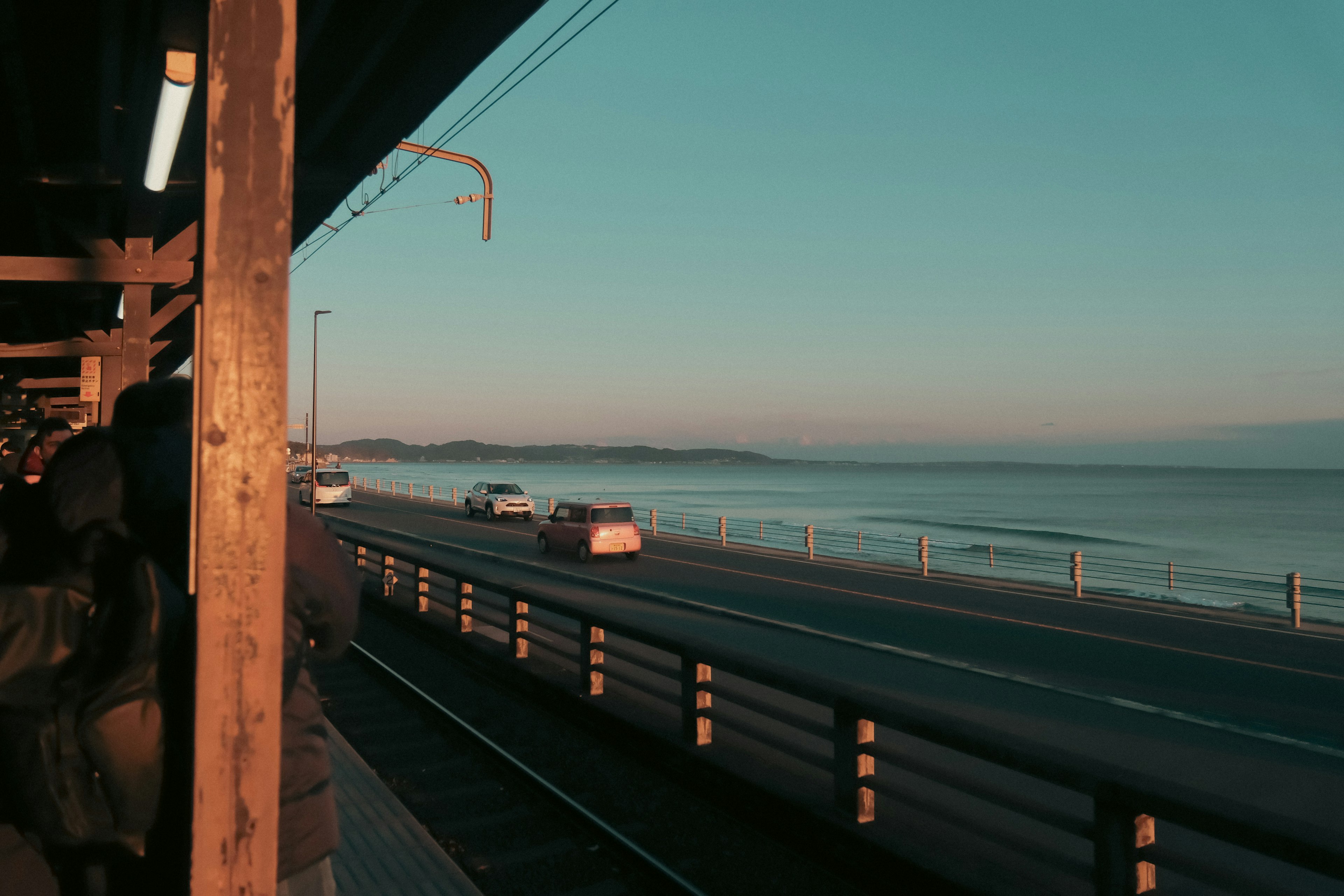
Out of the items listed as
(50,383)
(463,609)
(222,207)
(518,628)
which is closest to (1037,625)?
(463,609)

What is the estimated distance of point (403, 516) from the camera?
42438 mm

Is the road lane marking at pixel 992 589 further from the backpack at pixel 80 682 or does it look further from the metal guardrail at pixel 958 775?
the backpack at pixel 80 682

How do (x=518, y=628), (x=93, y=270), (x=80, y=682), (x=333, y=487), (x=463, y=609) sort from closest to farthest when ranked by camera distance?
1. (x=80, y=682)
2. (x=93, y=270)
3. (x=518, y=628)
4. (x=463, y=609)
5. (x=333, y=487)

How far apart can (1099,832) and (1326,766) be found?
20.1 feet

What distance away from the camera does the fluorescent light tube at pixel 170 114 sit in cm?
552

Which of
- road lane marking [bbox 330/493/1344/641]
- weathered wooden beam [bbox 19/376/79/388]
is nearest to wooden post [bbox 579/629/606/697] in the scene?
road lane marking [bbox 330/493/1344/641]

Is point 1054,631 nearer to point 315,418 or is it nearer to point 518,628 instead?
point 518,628

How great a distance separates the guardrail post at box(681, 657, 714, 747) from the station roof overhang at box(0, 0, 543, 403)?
4.51m

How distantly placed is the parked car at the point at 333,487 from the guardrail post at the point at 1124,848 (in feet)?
150

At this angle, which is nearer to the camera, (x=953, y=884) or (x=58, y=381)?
(x=953, y=884)

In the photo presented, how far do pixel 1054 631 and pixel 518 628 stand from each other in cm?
1055

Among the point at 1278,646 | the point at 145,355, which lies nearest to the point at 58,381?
the point at 145,355

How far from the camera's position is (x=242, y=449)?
2.22 meters

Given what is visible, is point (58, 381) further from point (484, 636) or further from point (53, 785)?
point (53, 785)
